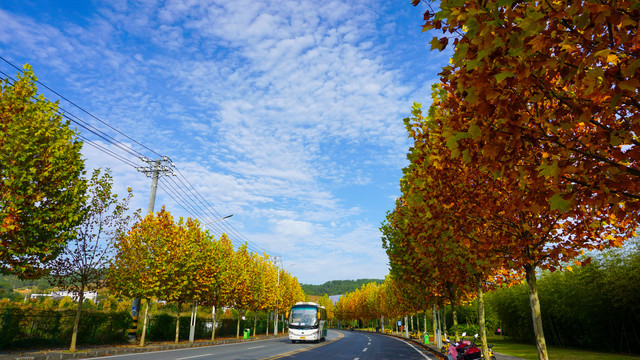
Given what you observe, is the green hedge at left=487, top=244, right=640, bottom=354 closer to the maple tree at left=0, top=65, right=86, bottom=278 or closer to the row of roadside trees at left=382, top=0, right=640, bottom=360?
the row of roadside trees at left=382, top=0, right=640, bottom=360

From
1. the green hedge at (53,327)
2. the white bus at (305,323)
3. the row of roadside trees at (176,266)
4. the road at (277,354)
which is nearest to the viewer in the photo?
the road at (277,354)

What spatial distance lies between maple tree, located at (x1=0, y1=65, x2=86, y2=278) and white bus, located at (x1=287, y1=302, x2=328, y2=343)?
804 inches

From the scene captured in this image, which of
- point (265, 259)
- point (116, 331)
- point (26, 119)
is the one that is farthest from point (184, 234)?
point (265, 259)

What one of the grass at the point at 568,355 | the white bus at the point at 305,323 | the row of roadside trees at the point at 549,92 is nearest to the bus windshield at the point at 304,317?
the white bus at the point at 305,323

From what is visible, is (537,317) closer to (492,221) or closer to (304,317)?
(492,221)

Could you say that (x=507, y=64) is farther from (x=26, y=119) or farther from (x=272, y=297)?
(x=272, y=297)

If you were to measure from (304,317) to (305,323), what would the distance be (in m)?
0.56

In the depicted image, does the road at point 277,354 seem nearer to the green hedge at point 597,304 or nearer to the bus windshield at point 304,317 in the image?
the bus windshield at point 304,317

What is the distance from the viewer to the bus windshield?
1216 inches

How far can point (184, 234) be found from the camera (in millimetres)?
25734

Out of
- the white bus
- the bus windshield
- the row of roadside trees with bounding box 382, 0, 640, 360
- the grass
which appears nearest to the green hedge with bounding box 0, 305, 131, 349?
the white bus

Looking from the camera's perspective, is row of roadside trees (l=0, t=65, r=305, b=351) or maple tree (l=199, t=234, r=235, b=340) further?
maple tree (l=199, t=234, r=235, b=340)

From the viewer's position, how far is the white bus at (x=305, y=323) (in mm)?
30344

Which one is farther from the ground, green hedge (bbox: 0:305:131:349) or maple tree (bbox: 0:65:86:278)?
maple tree (bbox: 0:65:86:278)
